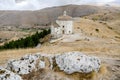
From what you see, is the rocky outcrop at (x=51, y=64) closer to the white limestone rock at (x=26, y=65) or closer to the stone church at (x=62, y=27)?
the white limestone rock at (x=26, y=65)

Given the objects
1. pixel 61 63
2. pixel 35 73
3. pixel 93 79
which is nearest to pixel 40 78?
pixel 35 73

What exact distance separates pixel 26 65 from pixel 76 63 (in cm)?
286

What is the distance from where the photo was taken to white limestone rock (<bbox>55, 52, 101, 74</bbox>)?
17234mm

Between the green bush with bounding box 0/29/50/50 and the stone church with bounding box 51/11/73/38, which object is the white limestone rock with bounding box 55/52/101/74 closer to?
the green bush with bounding box 0/29/50/50

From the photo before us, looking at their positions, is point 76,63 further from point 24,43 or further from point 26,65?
point 24,43

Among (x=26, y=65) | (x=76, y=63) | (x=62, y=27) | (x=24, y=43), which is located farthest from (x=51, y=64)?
(x=62, y=27)

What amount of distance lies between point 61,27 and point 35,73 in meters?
63.1

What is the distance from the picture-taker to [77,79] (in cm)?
1717

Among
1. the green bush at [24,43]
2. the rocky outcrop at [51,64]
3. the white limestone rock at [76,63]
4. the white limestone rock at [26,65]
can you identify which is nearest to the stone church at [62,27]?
the green bush at [24,43]

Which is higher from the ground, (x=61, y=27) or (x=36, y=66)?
(x=36, y=66)

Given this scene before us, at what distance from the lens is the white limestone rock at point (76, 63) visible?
17234mm

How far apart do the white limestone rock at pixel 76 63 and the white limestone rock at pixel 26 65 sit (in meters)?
1.18

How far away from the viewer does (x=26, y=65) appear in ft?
55.3

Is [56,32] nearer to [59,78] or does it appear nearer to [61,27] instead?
[61,27]
